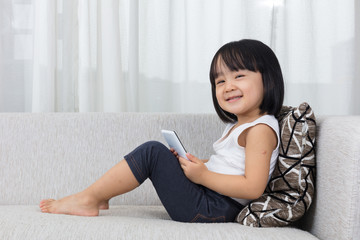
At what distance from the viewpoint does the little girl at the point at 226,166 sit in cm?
116

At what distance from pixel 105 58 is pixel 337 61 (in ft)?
3.66

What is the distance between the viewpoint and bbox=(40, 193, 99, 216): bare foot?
1202mm

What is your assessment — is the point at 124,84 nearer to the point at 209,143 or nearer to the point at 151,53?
the point at 151,53

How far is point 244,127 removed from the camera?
1.22 meters

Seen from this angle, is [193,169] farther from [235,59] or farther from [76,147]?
[76,147]

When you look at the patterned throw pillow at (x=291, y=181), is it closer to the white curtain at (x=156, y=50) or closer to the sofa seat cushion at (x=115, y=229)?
the sofa seat cushion at (x=115, y=229)

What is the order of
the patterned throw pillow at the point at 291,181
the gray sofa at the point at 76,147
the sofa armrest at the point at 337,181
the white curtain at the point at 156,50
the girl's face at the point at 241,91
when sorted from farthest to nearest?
the white curtain at the point at 156,50, the gray sofa at the point at 76,147, the girl's face at the point at 241,91, the patterned throw pillow at the point at 291,181, the sofa armrest at the point at 337,181

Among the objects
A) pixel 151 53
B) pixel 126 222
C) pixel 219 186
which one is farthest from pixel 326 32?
pixel 126 222

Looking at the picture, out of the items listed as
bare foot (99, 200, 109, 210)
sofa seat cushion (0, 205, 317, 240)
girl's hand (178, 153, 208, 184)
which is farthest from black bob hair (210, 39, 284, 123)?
bare foot (99, 200, 109, 210)

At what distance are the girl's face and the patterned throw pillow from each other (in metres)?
0.12

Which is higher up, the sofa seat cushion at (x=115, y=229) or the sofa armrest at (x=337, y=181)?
the sofa armrest at (x=337, y=181)

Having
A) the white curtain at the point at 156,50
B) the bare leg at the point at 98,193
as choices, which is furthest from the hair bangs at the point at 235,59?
the white curtain at the point at 156,50

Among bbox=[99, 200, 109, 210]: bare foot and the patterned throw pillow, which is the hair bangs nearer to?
the patterned throw pillow

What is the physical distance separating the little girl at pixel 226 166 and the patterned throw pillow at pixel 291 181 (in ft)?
0.12
